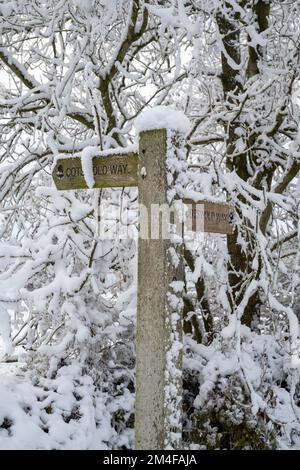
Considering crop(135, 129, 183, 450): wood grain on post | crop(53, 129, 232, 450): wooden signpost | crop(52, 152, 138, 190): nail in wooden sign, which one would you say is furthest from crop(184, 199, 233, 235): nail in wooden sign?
crop(52, 152, 138, 190): nail in wooden sign

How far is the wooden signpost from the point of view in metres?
2.54

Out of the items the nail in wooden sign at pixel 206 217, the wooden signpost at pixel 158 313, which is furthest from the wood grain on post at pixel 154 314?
the nail in wooden sign at pixel 206 217

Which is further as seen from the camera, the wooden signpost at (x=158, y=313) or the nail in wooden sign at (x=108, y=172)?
the nail in wooden sign at (x=108, y=172)

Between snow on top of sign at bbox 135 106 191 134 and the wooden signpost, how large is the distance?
0.03 meters

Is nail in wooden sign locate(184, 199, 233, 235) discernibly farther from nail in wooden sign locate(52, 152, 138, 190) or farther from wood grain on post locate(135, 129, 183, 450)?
nail in wooden sign locate(52, 152, 138, 190)

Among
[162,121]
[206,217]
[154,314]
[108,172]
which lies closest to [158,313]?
[154,314]

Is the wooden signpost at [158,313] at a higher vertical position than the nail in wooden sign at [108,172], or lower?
lower

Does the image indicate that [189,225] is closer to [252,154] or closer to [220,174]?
[220,174]

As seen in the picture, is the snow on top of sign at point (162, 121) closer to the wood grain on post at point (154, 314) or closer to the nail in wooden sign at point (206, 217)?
the wood grain on post at point (154, 314)

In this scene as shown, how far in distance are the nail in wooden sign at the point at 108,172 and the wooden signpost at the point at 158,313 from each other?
0.21ft

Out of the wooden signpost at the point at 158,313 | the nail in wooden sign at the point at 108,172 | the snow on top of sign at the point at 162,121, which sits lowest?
the wooden signpost at the point at 158,313

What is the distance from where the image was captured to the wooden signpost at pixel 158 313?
254 cm

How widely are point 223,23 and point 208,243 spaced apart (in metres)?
2.02
